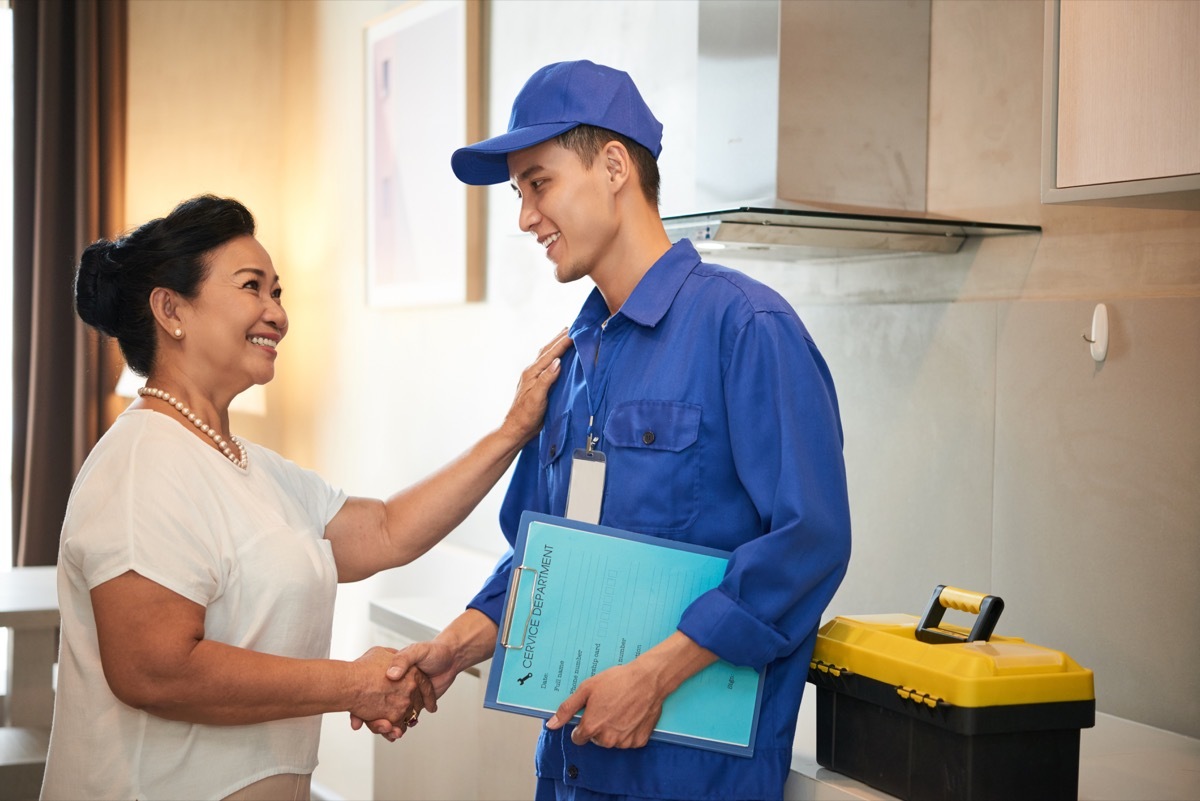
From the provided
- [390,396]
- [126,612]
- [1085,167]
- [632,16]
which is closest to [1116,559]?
[1085,167]

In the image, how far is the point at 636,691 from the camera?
1321 mm

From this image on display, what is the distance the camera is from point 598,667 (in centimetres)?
138

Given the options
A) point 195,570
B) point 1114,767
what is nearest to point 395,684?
point 195,570

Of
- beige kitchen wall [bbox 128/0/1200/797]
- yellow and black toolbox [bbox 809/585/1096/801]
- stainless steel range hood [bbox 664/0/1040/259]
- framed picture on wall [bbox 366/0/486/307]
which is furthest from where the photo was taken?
framed picture on wall [bbox 366/0/486/307]

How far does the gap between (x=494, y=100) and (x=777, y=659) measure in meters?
2.53

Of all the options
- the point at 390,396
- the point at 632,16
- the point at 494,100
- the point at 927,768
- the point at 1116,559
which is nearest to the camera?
the point at 927,768

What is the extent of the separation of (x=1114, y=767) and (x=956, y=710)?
507mm

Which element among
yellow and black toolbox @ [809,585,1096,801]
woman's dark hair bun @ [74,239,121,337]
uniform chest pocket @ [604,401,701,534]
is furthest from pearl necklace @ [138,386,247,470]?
yellow and black toolbox @ [809,585,1096,801]

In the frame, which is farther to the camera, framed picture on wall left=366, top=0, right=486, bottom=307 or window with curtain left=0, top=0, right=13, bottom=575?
window with curtain left=0, top=0, right=13, bottom=575

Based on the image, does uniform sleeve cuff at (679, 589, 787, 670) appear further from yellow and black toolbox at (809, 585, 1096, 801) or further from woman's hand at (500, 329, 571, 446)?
woman's hand at (500, 329, 571, 446)

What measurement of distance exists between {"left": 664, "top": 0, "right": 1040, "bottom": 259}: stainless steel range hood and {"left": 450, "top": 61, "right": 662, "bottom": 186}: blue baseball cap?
467mm

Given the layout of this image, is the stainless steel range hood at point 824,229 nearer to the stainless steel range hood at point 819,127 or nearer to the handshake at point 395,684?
the stainless steel range hood at point 819,127

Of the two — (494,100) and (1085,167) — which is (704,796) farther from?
(494,100)

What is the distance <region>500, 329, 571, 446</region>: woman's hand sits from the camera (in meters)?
1.72
